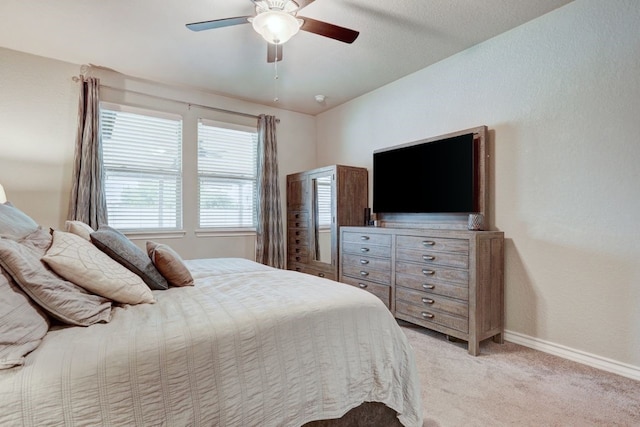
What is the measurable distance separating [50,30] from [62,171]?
1342 mm

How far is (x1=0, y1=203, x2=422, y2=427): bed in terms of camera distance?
0.89 meters

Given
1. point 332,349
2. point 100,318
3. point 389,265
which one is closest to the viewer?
point 100,318

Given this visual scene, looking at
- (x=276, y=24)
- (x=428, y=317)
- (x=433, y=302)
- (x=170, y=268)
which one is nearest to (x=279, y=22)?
(x=276, y=24)

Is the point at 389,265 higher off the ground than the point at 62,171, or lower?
lower

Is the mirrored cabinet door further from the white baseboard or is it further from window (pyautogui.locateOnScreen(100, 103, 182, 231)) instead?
the white baseboard

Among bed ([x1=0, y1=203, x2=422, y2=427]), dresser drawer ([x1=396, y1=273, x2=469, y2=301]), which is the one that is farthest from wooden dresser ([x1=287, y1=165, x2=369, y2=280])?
bed ([x1=0, y1=203, x2=422, y2=427])

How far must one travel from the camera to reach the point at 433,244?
2.74m

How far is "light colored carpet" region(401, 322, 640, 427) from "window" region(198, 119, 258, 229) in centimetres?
291

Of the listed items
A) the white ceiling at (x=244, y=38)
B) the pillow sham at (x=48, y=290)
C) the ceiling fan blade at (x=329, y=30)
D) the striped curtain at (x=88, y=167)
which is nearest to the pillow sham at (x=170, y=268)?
the pillow sham at (x=48, y=290)

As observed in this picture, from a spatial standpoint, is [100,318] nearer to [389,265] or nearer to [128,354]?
[128,354]

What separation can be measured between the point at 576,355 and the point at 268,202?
3545mm

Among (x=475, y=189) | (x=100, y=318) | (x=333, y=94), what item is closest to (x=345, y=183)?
(x=333, y=94)

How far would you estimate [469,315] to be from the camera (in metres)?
2.48

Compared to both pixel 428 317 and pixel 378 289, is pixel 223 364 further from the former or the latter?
pixel 378 289
